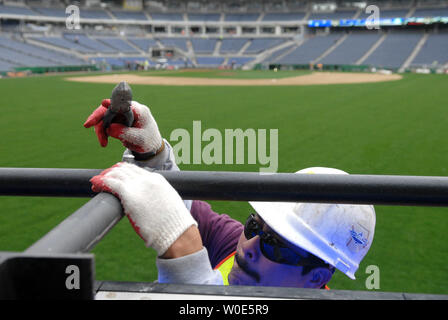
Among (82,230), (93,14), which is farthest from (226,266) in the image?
(93,14)

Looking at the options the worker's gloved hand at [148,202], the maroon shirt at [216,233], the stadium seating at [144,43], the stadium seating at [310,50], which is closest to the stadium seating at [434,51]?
the stadium seating at [310,50]

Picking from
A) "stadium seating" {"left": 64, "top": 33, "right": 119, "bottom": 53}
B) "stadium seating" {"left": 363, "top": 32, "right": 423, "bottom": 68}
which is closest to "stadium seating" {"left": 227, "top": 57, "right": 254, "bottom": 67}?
"stadium seating" {"left": 64, "top": 33, "right": 119, "bottom": 53}

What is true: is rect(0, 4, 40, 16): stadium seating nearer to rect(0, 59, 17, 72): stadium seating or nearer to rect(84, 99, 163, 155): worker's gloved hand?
rect(0, 59, 17, 72): stadium seating

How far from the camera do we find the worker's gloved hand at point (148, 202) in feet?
3.95

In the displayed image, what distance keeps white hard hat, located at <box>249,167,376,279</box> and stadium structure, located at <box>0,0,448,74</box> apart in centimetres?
3950

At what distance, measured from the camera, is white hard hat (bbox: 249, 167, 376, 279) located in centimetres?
203

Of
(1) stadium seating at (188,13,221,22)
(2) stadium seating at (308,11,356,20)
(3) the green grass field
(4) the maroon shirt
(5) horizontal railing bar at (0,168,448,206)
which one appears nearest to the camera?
(5) horizontal railing bar at (0,168,448,206)

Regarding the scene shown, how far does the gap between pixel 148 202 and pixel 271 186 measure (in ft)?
1.24

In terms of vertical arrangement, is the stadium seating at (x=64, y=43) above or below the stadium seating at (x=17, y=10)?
below

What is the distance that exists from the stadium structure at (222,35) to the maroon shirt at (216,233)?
38830mm

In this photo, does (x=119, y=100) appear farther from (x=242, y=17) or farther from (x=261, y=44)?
(x=242, y=17)

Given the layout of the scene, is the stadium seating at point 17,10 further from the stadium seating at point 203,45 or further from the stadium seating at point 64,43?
the stadium seating at point 203,45

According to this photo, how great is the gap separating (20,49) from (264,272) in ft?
159
